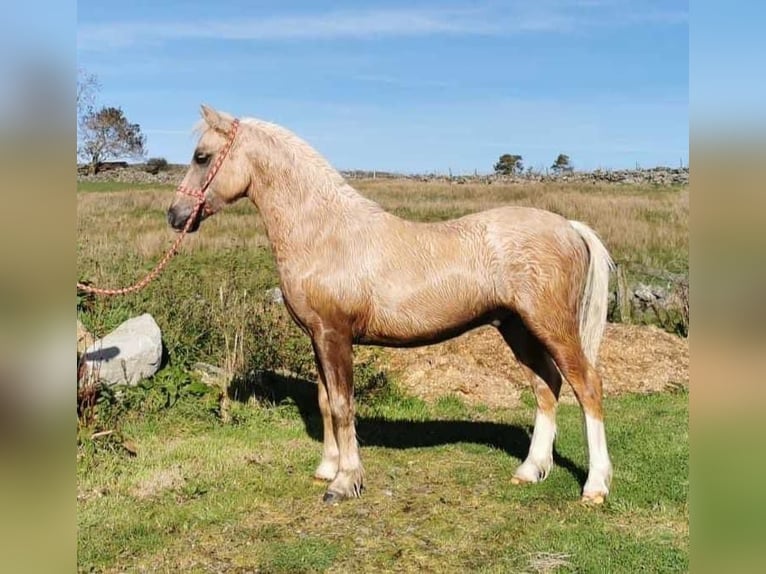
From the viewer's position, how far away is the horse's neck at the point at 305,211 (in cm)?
474

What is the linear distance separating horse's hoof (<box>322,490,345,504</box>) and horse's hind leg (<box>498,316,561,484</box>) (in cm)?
142

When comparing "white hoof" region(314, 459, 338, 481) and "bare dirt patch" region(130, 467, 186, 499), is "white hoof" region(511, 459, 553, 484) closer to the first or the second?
"white hoof" region(314, 459, 338, 481)

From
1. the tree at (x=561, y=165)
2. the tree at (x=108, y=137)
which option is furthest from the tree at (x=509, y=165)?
the tree at (x=108, y=137)

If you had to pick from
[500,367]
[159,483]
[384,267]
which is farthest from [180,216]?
[500,367]

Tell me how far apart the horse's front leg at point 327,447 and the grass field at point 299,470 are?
187mm

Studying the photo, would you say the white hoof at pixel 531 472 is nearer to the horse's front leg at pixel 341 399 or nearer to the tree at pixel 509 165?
the horse's front leg at pixel 341 399

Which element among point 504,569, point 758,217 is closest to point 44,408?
point 758,217

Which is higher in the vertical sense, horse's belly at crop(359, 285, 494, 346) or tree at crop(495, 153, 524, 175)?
tree at crop(495, 153, 524, 175)

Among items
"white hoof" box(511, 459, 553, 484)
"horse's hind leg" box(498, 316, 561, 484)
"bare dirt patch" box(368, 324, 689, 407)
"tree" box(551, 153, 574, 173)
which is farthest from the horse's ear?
"tree" box(551, 153, 574, 173)

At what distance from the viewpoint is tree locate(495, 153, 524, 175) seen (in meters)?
31.1

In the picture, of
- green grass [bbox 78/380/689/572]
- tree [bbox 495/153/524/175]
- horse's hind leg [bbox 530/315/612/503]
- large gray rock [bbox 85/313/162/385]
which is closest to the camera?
green grass [bbox 78/380/689/572]

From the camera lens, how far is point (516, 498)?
484 cm

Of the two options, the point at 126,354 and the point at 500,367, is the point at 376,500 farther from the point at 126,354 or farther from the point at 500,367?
the point at 500,367

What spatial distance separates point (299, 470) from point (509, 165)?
97.7 ft
